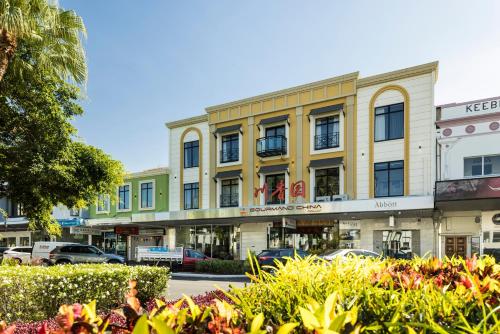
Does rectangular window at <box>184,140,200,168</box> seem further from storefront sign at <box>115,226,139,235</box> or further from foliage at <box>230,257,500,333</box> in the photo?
foliage at <box>230,257,500,333</box>

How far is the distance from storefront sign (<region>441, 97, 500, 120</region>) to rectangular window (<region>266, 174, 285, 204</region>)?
10.5m

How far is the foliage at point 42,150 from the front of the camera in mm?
17812

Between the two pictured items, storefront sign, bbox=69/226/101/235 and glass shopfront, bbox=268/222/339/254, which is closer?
glass shopfront, bbox=268/222/339/254

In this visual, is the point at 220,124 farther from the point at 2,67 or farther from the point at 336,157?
the point at 2,67

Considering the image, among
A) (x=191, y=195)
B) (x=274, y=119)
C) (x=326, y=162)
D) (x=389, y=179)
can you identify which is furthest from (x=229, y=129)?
(x=389, y=179)

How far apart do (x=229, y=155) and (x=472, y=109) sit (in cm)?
1597

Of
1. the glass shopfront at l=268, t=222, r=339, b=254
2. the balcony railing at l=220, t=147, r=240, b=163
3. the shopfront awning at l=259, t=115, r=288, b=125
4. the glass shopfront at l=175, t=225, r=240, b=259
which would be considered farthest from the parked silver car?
the shopfront awning at l=259, t=115, r=288, b=125

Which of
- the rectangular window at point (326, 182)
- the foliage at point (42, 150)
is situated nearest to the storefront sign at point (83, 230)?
the foliage at point (42, 150)

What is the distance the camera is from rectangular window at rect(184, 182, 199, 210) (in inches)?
1267

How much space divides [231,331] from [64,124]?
A: 1869cm

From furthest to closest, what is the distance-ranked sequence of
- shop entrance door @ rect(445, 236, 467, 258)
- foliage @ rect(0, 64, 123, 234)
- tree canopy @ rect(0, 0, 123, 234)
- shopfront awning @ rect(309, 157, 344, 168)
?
shopfront awning @ rect(309, 157, 344, 168) < shop entrance door @ rect(445, 236, 467, 258) < foliage @ rect(0, 64, 123, 234) < tree canopy @ rect(0, 0, 123, 234)

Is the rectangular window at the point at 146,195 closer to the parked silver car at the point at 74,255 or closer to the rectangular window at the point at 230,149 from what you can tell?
the parked silver car at the point at 74,255

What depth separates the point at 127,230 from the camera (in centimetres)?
3525

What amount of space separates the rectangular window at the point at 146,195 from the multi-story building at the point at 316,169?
7.87 feet
